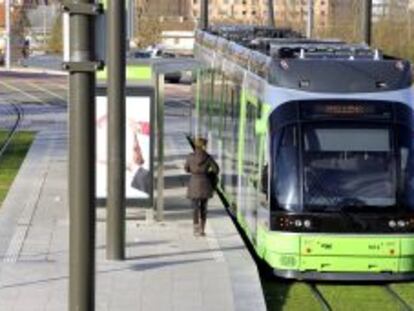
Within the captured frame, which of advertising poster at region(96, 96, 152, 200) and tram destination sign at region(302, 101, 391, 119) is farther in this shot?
advertising poster at region(96, 96, 152, 200)

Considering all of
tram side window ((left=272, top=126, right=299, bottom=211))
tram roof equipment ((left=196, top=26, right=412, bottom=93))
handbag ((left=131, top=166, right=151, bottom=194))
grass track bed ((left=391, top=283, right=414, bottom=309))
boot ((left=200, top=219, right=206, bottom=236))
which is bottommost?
grass track bed ((left=391, top=283, right=414, bottom=309))

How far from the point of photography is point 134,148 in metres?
18.2

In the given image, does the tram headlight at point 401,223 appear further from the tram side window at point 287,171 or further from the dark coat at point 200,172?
the dark coat at point 200,172

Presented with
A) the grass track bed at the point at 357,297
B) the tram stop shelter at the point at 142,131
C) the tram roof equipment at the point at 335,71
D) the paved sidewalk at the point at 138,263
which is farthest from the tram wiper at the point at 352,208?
the tram stop shelter at the point at 142,131

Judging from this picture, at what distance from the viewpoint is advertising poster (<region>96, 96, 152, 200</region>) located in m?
18.1

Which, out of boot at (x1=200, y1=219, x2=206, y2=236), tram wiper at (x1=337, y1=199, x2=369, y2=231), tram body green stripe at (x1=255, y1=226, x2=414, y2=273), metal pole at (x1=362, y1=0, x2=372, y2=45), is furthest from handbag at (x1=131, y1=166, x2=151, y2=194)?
metal pole at (x1=362, y1=0, x2=372, y2=45)

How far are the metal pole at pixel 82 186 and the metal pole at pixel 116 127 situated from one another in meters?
6.58

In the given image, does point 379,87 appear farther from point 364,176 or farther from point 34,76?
point 34,76

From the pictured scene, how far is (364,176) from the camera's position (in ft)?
48.0

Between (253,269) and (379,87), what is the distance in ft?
8.81

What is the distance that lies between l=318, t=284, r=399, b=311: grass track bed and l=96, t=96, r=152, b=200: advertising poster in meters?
4.09

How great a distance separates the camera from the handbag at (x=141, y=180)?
712 inches

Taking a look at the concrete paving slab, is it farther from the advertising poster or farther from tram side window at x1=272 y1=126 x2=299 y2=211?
tram side window at x1=272 y1=126 x2=299 y2=211

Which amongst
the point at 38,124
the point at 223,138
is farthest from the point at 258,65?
the point at 38,124
